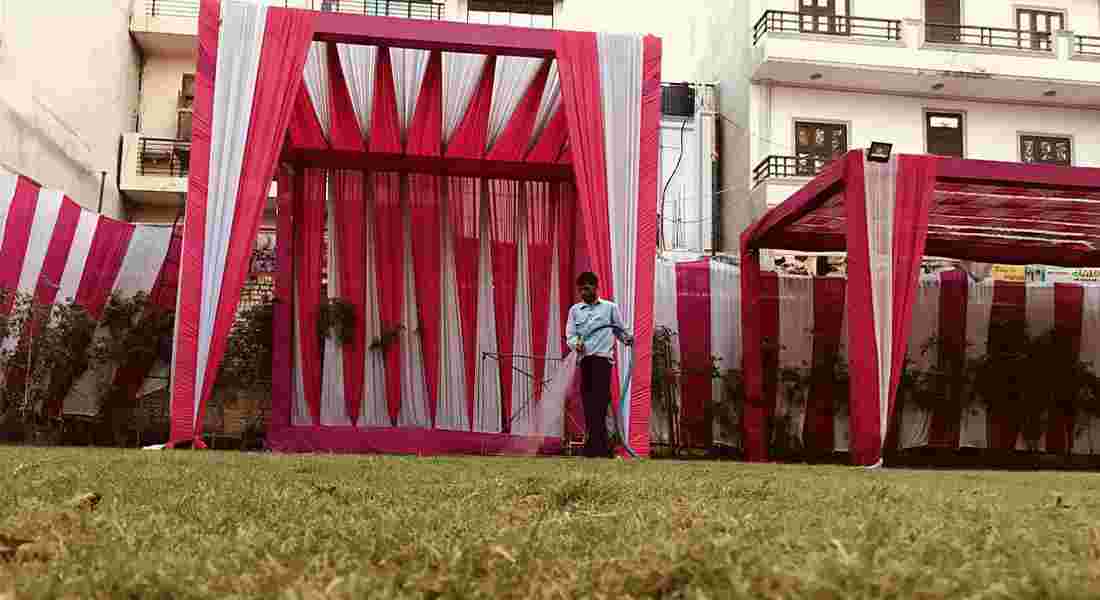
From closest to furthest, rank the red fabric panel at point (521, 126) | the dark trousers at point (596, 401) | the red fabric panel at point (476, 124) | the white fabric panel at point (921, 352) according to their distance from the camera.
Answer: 1. the dark trousers at point (596, 401)
2. the red fabric panel at point (476, 124)
3. the red fabric panel at point (521, 126)
4. the white fabric panel at point (921, 352)

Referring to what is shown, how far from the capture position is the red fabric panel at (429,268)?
37.8 feet

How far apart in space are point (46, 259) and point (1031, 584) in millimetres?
10650

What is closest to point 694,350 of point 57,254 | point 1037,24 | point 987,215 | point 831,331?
point 831,331

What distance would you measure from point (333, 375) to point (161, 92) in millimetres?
8668

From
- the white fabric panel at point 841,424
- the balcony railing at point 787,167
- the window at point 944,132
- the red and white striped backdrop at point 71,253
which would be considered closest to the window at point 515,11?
the balcony railing at point 787,167

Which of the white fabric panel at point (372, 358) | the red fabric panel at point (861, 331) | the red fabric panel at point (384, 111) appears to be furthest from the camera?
the white fabric panel at point (372, 358)

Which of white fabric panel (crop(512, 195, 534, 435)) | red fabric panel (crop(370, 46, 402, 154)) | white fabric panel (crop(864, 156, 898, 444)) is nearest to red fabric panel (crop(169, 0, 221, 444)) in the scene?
red fabric panel (crop(370, 46, 402, 154))

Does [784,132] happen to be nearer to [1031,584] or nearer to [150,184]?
[150,184]

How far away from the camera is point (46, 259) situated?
1037 centimetres

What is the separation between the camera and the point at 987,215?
1135 cm

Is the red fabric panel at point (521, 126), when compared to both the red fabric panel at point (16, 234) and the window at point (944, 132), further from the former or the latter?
the window at point (944, 132)

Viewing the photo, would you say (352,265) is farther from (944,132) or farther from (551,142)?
(944,132)

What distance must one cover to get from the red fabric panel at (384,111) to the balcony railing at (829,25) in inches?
337

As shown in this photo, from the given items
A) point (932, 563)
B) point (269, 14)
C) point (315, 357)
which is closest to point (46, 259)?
point (315, 357)
